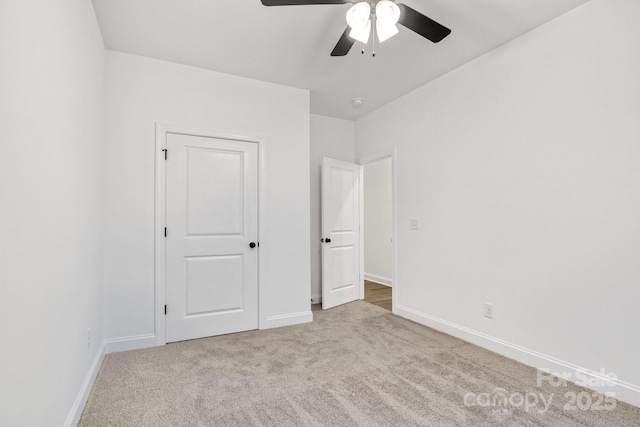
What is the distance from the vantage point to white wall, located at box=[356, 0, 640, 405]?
2049 mm

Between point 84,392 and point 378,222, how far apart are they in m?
4.91

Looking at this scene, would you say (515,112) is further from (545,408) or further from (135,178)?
(135,178)

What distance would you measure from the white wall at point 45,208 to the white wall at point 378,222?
15.0 feet

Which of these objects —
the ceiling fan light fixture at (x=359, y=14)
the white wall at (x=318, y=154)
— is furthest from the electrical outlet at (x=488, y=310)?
the ceiling fan light fixture at (x=359, y=14)

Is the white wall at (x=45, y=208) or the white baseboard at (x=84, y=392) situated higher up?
the white wall at (x=45, y=208)

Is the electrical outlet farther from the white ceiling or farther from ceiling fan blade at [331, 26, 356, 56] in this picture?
ceiling fan blade at [331, 26, 356, 56]

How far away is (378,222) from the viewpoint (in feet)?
19.8

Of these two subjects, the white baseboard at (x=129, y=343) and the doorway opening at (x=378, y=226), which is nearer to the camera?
the white baseboard at (x=129, y=343)

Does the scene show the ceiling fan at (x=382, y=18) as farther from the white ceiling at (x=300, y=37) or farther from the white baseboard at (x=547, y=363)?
the white baseboard at (x=547, y=363)

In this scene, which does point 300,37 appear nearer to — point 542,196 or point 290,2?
point 290,2

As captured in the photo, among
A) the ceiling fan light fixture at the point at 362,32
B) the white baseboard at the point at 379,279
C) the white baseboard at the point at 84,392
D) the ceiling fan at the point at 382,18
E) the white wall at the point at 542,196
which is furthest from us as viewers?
the white baseboard at the point at 379,279

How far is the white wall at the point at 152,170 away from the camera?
279 cm

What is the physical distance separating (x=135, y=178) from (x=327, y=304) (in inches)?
103

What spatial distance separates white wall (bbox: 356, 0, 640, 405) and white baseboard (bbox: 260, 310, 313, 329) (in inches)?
50.2
